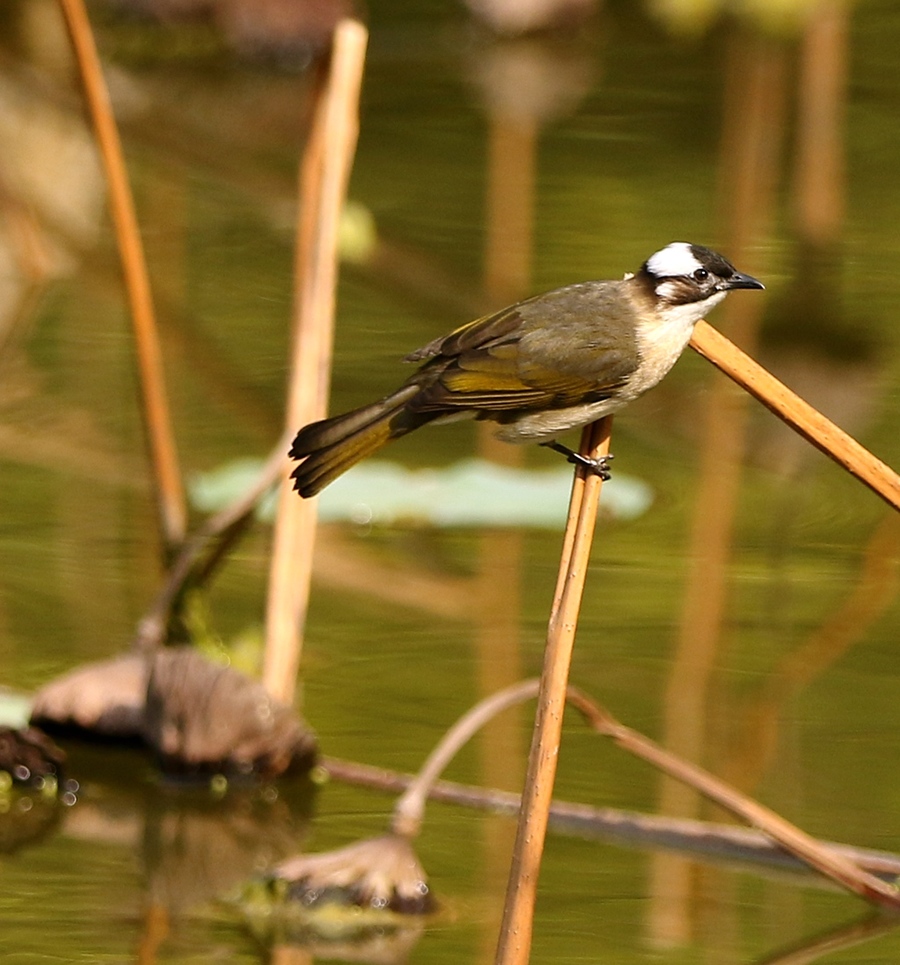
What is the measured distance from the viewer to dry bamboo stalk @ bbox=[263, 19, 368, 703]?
3.36 metres

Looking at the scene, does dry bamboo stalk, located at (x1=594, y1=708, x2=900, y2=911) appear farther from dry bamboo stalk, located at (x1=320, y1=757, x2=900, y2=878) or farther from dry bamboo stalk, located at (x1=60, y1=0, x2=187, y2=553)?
dry bamboo stalk, located at (x1=60, y1=0, x2=187, y2=553)

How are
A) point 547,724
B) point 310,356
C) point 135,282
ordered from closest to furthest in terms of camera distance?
point 547,724
point 310,356
point 135,282

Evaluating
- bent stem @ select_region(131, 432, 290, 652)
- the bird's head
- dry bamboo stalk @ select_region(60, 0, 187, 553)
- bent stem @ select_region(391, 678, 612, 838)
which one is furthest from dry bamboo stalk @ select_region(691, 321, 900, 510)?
dry bamboo stalk @ select_region(60, 0, 187, 553)

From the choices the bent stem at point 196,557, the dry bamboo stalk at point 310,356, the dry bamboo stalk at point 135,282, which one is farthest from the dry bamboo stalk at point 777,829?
the dry bamboo stalk at point 135,282

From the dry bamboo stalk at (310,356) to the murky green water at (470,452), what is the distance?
198 millimetres

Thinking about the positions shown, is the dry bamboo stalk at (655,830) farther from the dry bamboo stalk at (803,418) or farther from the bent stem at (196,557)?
the dry bamboo stalk at (803,418)

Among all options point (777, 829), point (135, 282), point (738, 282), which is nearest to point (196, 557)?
point (135, 282)

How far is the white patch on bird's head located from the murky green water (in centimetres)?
86

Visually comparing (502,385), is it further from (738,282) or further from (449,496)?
(449,496)

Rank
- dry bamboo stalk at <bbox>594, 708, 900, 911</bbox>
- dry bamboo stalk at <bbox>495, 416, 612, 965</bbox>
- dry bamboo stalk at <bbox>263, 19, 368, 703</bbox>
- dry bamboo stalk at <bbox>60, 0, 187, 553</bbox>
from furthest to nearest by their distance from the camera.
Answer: dry bamboo stalk at <bbox>60, 0, 187, 553</bbox> < dry bamboo stalk at <bbox>263, 19, 368, 703</bbox> < dry bamboo stalk at <bbox>594, 708, 900, 911</bbox> < dry bamboo stalk at <bbox>495, 416, 612, 965</bbox>

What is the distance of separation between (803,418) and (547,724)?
437mm

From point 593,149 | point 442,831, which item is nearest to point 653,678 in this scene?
point 442,831

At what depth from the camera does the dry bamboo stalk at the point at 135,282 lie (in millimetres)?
3518

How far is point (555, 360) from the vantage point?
2561mm
